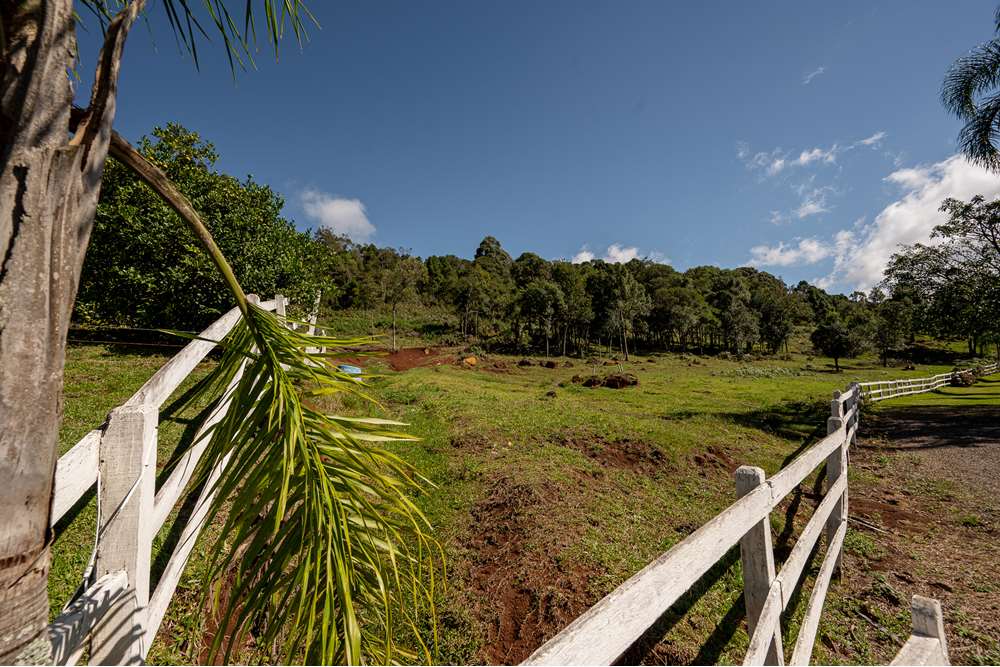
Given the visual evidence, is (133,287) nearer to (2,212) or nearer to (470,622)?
(470,622)

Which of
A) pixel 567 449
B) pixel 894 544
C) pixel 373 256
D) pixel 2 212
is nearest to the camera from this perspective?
pixel 2 212

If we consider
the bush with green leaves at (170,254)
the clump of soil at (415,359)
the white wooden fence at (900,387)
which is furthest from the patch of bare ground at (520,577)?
the clump of soil at (415,359)

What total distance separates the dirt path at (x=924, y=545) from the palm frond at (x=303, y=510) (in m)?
4.74

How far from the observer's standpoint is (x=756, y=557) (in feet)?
8.07

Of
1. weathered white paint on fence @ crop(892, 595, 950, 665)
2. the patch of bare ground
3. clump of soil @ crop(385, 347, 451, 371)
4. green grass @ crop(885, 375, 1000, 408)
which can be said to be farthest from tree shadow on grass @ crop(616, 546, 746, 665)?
green grass @ crop(885, 375, 1000, 408)

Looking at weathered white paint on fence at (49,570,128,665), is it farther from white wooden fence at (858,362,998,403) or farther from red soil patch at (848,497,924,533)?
white wooden fence at (858,362,998,403)

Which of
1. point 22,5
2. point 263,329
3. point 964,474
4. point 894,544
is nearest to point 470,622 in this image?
point 263,329

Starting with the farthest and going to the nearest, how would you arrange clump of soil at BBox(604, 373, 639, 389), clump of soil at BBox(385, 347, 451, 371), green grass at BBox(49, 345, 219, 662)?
1. clump of soil at BBox(385, 347, 451, 371)
2. clump of soil at BBox(604, 373, 639, 389)
3. green grass at BBox(49, 345, 219, 662)

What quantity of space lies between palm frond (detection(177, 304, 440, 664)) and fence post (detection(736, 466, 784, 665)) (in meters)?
2.16

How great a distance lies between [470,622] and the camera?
11.9ft

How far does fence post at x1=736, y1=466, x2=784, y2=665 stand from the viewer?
2.37 meters

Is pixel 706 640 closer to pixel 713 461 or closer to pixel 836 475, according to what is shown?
pixel 836 475

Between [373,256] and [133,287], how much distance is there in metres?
56.9

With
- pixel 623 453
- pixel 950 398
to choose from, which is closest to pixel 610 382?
pixel 623 453
